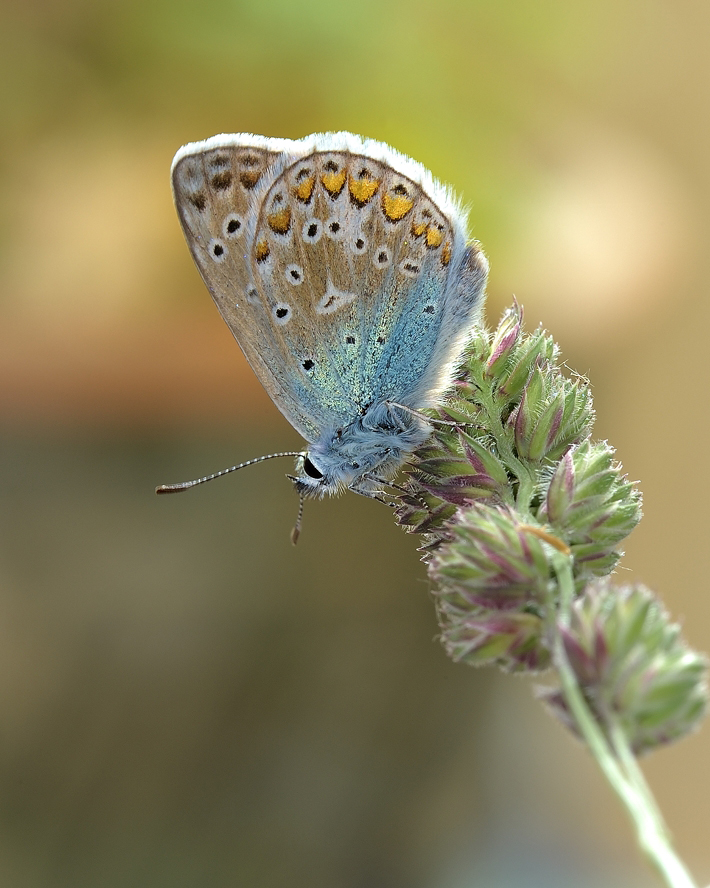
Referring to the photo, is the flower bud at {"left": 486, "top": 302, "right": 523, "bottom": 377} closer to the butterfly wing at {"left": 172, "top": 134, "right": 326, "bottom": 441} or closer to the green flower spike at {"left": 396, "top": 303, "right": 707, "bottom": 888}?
the green flower spike at {"left": 396, "top": 303, "right": 707, "bottom": 888}

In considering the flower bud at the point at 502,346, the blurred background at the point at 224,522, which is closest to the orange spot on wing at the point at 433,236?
the flower bud at the point at 502,346

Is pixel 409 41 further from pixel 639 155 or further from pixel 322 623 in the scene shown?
pixel 322 623

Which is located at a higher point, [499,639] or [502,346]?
[502,346]

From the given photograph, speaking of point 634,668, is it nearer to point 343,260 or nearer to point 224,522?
point 343,260

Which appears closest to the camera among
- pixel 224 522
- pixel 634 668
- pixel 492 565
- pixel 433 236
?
pixel 634 668

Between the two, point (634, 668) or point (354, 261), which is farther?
point (354, 261)

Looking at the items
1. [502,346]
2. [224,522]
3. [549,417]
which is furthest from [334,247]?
[224,522]

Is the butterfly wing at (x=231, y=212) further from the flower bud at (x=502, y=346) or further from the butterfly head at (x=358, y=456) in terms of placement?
the flower bud at (x=502, y=346)
